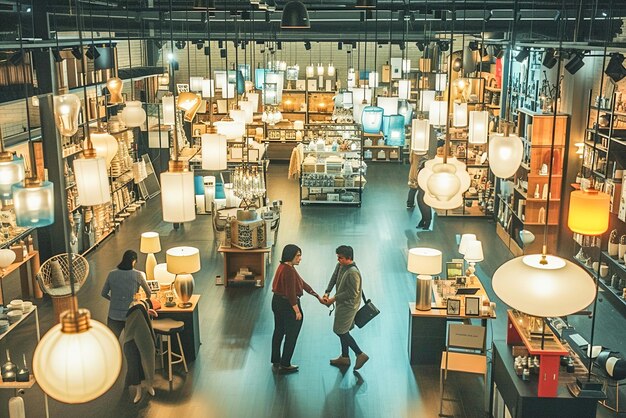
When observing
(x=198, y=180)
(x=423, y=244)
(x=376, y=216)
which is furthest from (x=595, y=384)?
(x=198, y=180)

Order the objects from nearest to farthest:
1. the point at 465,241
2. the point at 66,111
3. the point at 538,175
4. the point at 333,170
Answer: the point at 66,111 → the point at 465,241 → the point at 538,175 → the point at 333,170

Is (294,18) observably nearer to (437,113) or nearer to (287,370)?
(437,113)

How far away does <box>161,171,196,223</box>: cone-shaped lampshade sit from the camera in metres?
5.18

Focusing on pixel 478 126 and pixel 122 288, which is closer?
pixel 122 288

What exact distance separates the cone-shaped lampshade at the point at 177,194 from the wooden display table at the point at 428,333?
391 centimetres

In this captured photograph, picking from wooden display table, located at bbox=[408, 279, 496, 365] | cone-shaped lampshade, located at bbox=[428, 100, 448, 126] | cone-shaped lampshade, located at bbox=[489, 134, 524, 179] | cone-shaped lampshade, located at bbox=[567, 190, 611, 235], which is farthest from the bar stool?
cone-shaped lampshade, located at bbox=[567, 190, 611, 235]

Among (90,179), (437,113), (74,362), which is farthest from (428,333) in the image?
(74,362)

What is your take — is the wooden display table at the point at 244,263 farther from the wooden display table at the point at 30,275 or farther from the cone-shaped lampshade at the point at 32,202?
the cone-shaped lampshade at the point at 32,202

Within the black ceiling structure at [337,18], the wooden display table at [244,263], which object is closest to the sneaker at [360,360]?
the wooden display table at [244,263]

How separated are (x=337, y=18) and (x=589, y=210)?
987 centimetres

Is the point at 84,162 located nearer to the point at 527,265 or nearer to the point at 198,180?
the point at 527,265

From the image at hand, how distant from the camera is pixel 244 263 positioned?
11.5m

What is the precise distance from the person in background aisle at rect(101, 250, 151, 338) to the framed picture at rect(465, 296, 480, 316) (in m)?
→ 3.56

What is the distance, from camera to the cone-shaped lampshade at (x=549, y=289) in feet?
10.8
